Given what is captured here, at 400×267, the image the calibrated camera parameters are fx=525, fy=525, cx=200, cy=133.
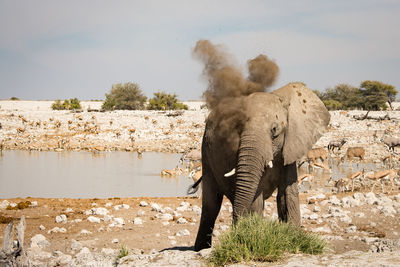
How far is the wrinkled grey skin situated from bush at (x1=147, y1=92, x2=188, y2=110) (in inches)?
1919

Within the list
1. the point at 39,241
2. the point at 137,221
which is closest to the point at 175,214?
the point at 137,221

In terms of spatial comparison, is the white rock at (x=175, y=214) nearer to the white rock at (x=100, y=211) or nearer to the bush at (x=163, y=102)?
the white rock at (x=100, y=211)

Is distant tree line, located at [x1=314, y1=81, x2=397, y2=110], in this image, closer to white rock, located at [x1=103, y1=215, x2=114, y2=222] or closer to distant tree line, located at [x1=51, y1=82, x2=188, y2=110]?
distant tree line, located at [x1=51, y1=82, x2=188, y2=110]

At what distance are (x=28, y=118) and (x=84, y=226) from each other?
3569 centimetres

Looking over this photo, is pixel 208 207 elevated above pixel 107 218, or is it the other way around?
pixel 208 207

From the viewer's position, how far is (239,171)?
6.27 metres

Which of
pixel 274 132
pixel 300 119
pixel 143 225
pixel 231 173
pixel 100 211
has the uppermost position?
pixel 300 119

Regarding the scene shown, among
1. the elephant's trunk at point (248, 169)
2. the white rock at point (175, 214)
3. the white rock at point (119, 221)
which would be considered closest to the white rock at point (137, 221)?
the white rock at point (119, 221)

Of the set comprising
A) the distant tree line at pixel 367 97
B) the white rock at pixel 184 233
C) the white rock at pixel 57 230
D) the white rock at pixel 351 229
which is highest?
the distant tree line at pixel 367 97

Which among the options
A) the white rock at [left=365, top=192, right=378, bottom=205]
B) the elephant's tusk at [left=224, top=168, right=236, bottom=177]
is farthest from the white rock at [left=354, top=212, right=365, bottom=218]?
the elephant's tusk at [left=224, top=168, right=236, bottom=177]

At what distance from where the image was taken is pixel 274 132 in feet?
21.8

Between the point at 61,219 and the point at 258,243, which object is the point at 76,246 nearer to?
the point at 61,219

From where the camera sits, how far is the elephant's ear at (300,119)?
Answer: 6.95 meters

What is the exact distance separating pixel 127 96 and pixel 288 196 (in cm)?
5641
